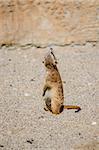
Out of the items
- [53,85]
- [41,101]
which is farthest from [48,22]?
[53,85]

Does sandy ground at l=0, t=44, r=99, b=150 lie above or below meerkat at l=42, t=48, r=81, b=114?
below

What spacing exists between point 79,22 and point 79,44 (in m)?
0.23

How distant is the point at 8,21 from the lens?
516 cm

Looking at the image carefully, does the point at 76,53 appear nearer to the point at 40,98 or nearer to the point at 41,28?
the point at 41,28

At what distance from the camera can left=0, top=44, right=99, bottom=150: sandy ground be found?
3477mm

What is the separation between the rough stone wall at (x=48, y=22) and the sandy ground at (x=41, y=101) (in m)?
0.11

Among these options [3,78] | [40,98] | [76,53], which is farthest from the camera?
[76,53]

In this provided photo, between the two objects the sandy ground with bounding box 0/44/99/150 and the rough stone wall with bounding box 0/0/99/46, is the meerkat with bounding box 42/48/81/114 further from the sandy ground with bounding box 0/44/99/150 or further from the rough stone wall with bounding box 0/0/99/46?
the rough stone wall with bounding box 0/0/99/46

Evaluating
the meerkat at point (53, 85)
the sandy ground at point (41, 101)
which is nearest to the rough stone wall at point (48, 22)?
the sandy ground at point (41, 101)

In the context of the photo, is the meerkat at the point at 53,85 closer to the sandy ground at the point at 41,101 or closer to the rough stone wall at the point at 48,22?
the sandy ground at the point at 41,101

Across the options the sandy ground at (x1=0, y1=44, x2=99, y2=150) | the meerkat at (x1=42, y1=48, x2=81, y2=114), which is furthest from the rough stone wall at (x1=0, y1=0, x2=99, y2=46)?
the meerkat at (x1=42, y1=48, x2=81, y2=114)

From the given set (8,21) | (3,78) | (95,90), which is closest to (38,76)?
(3,78)

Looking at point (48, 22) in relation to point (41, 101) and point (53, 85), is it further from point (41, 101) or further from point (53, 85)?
point (53, 85)

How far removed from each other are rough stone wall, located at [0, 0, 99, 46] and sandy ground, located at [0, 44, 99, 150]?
11cm
